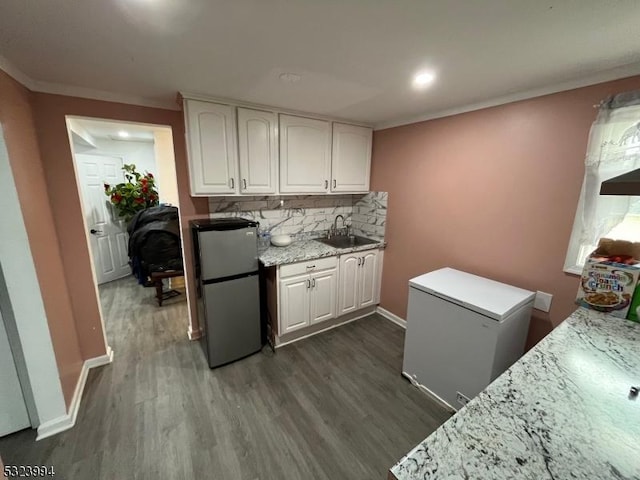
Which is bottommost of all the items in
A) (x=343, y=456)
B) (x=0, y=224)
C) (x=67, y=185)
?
(x=343, y=456)

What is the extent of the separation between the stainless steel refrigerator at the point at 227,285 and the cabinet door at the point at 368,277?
1.23m

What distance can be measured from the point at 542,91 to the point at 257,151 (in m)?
2.19

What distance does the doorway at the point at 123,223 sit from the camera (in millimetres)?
3148

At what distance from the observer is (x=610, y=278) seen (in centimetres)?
144

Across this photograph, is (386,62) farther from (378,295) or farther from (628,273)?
(378,295)

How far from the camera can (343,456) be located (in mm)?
1555

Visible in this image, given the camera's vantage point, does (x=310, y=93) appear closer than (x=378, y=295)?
Yes

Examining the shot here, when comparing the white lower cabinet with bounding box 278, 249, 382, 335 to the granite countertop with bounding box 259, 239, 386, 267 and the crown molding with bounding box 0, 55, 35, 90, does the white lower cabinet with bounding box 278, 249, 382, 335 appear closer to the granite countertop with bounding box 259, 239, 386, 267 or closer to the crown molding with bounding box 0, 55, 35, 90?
the granite countertop with bounding box 259, 239, 386, 267

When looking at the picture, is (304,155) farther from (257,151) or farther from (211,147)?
(211,147)

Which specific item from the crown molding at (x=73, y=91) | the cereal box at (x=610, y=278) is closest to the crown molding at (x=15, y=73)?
the crown molding at (x=73, y=91)

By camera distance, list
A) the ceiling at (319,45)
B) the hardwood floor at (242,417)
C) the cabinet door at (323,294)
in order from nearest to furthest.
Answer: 1. the ceiling at (319,45)
2. the hardwood floor at (242,417)
3. the cabinet door at (323,294)

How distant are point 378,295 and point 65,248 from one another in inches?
121

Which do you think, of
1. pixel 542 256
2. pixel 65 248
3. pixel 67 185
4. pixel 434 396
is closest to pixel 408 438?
pixel 434 396

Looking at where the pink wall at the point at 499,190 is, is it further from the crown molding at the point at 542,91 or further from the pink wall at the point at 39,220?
the pink wall at the point at 39,220
